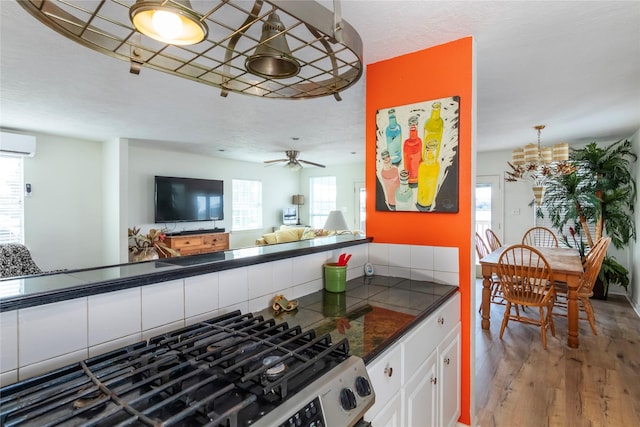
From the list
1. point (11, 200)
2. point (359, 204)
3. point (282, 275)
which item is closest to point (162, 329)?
point (282, 275)

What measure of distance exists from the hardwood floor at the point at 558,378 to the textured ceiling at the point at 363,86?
2.34m

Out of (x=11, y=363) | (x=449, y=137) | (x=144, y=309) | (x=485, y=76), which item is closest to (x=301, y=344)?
(x=144, y=309)

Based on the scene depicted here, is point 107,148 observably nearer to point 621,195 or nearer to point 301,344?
point 301,344

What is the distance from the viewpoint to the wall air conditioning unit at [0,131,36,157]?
4.01 meters

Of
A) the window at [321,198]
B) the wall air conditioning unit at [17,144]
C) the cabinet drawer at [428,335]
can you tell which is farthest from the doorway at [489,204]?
the wall air conditioning unit at [17,144]

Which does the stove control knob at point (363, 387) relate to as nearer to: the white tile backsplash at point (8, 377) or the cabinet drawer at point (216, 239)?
the white tile backsplash at point (8, 377)

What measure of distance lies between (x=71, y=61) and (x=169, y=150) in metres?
3.64

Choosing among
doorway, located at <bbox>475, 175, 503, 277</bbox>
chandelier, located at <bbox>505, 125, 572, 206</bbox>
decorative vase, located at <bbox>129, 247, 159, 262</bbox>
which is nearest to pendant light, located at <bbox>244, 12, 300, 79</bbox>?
chandelier, located at <bbox>505, 125, 572, 206</bbox>

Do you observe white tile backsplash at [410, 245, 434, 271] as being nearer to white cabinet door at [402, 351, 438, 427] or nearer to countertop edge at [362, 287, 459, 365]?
countertop edge at [362, 287, 459, 365]

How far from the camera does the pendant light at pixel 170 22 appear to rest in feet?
2.68

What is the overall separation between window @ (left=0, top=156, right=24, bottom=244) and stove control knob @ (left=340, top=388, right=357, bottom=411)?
215 inches

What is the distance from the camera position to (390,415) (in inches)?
46.4

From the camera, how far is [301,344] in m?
1.07

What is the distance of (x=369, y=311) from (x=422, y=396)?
0.44 metres
